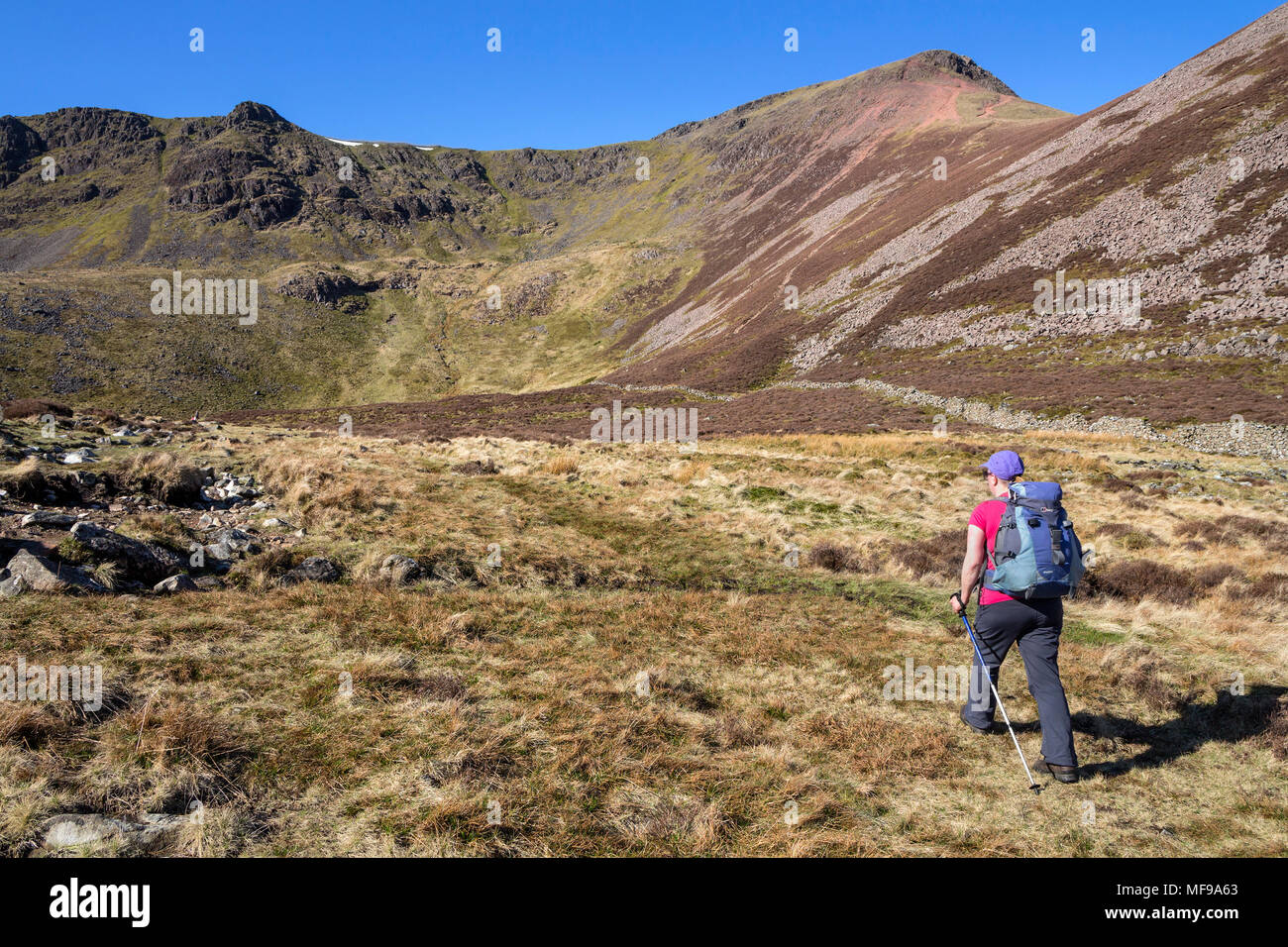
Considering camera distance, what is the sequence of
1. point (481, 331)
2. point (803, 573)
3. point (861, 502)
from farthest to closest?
point (481, 331)
point (861, 502)
point (803, 573)

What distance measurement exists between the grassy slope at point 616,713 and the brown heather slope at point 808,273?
3435 centimetres

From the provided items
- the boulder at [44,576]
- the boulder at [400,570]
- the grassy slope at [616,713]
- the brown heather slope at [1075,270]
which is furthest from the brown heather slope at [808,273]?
the boulder at [44,576]

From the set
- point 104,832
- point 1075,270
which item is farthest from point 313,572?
point 1075,270

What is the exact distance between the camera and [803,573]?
539 inches

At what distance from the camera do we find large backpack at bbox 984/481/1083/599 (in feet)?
19.2

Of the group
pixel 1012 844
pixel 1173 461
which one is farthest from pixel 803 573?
pixel 1173 461

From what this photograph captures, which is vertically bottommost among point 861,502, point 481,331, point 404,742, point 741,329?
point 404,742

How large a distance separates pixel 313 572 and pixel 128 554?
275 cm

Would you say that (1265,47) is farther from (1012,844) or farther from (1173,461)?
(1012,844)

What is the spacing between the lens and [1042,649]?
6109 mm

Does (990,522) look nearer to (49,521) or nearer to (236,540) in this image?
(236,540)

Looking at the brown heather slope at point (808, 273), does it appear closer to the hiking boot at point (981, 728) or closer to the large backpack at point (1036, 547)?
the hiking boot at point (981, 728)

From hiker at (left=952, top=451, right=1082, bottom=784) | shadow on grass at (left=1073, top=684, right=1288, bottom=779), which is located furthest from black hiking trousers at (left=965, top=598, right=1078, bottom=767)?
shadow on grass at (left=1073, top=684, right=1288, bottom=779)
